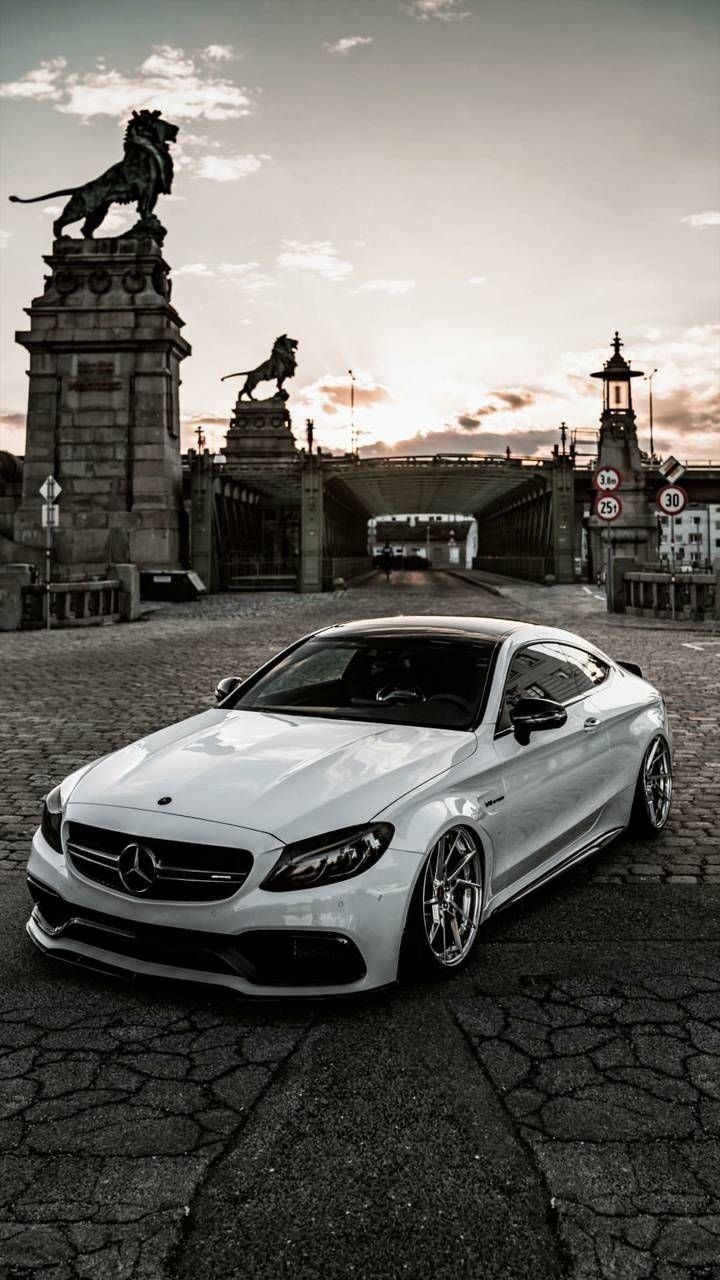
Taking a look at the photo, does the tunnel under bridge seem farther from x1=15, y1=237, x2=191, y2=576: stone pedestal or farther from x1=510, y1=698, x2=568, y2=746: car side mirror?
x1=510, y1=698, x2=568, y2=746: car side mirror

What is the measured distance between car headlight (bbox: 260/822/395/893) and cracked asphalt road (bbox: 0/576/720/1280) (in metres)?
0.50

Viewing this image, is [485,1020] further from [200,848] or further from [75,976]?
[75,976]

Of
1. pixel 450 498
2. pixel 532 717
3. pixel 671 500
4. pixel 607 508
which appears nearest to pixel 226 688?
pixel 532 717

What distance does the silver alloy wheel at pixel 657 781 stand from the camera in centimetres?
607

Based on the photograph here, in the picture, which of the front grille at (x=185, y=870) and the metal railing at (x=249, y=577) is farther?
the metal railing at (x=249, y=577)

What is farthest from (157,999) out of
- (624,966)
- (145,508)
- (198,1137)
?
(145,508)

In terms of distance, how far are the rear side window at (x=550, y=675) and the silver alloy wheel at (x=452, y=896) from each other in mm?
766

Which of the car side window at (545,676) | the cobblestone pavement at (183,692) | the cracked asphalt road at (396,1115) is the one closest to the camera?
the cracked asphalt road at (396,1115)

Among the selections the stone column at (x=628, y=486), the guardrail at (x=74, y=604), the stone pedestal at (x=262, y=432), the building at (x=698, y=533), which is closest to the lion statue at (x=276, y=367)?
the stone pedestal at (x=262, y=432)

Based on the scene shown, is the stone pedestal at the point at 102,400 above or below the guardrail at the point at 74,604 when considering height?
above

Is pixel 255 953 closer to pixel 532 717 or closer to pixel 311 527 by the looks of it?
pixel 532 717

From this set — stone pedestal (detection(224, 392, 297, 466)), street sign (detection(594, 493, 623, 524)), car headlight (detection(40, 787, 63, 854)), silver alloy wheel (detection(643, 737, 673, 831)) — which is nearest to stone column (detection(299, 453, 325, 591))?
street sign (detection(594, 493, 623, 524))

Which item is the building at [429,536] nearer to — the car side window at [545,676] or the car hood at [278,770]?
the car side window at [545,676]

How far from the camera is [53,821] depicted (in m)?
4.26
